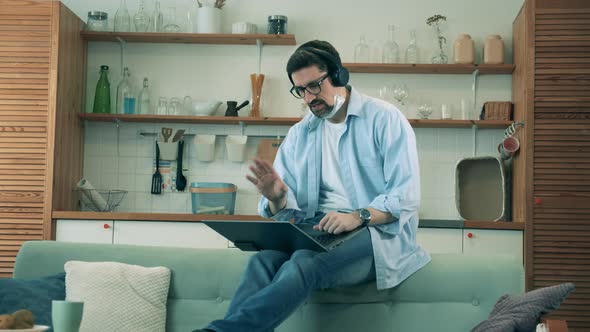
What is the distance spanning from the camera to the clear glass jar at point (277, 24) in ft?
19.0

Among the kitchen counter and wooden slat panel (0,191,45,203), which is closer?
the kitchen counter

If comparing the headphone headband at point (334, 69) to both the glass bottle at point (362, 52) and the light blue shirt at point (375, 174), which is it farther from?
the glass bottle at point (362, 52)

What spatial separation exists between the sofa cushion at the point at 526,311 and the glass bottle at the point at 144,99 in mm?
3773

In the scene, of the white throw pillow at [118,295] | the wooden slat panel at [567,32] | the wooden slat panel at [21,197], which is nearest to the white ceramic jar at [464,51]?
the wooden slat panel at [567,32]

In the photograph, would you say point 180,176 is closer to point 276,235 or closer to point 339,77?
point 339,77

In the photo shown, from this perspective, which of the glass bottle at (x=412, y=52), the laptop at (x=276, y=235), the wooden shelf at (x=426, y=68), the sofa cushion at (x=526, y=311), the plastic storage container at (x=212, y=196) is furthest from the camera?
the glass bottle at (x=412, y=52)

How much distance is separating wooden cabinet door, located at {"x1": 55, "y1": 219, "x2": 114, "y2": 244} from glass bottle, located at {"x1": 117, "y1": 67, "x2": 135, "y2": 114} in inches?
37.4

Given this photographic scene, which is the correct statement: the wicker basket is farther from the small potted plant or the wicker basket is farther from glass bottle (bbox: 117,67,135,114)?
glass bottle (bbox: 117,67,135,114)

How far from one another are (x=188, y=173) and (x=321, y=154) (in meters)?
2.79

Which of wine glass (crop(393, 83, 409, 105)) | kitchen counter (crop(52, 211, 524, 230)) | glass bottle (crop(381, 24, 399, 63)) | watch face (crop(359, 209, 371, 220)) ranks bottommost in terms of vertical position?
kitchen counter (crop(52, 211, 524, 230))

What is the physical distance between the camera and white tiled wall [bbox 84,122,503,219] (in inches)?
229

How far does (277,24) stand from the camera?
579 centimetres

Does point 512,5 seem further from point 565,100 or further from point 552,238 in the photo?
point 552,238

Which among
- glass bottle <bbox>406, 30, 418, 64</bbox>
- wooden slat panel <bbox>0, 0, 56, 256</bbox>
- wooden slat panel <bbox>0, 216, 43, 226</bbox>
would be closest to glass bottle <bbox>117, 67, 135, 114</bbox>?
wooden slat panel <bbox>0, 0, 56, 256</bbox>
